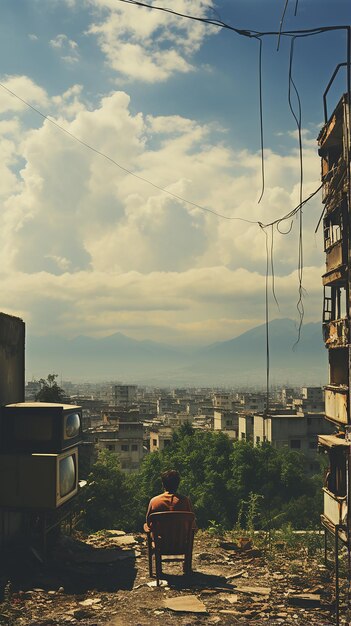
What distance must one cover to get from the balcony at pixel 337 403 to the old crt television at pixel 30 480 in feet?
17.6

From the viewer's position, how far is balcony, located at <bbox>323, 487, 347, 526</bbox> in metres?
10.3

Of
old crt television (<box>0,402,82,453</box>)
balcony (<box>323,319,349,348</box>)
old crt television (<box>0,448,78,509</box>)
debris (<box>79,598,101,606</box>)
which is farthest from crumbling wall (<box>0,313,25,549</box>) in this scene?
balcony (<box>323,319,349,348</box>)

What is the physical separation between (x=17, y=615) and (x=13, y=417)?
3.13 m

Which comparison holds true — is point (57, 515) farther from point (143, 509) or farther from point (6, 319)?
point (143, 509)

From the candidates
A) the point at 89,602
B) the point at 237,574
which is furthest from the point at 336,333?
the point at 89,602

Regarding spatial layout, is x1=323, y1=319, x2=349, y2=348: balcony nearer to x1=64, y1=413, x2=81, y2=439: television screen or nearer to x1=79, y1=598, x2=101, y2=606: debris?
x1=64, y1=413, x2=81, y2=439: television screen

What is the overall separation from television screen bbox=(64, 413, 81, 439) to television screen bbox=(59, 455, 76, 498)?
422 mm

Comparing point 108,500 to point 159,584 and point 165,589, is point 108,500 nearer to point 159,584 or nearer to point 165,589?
point 159,584

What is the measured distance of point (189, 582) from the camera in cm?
950

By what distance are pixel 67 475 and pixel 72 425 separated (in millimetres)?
872

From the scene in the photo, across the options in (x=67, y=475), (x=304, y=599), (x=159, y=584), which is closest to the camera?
(x=304, y=599)

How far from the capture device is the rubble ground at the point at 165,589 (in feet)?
25.8

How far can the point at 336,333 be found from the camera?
1226 centimetres

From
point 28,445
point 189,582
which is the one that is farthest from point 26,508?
point 189,582
